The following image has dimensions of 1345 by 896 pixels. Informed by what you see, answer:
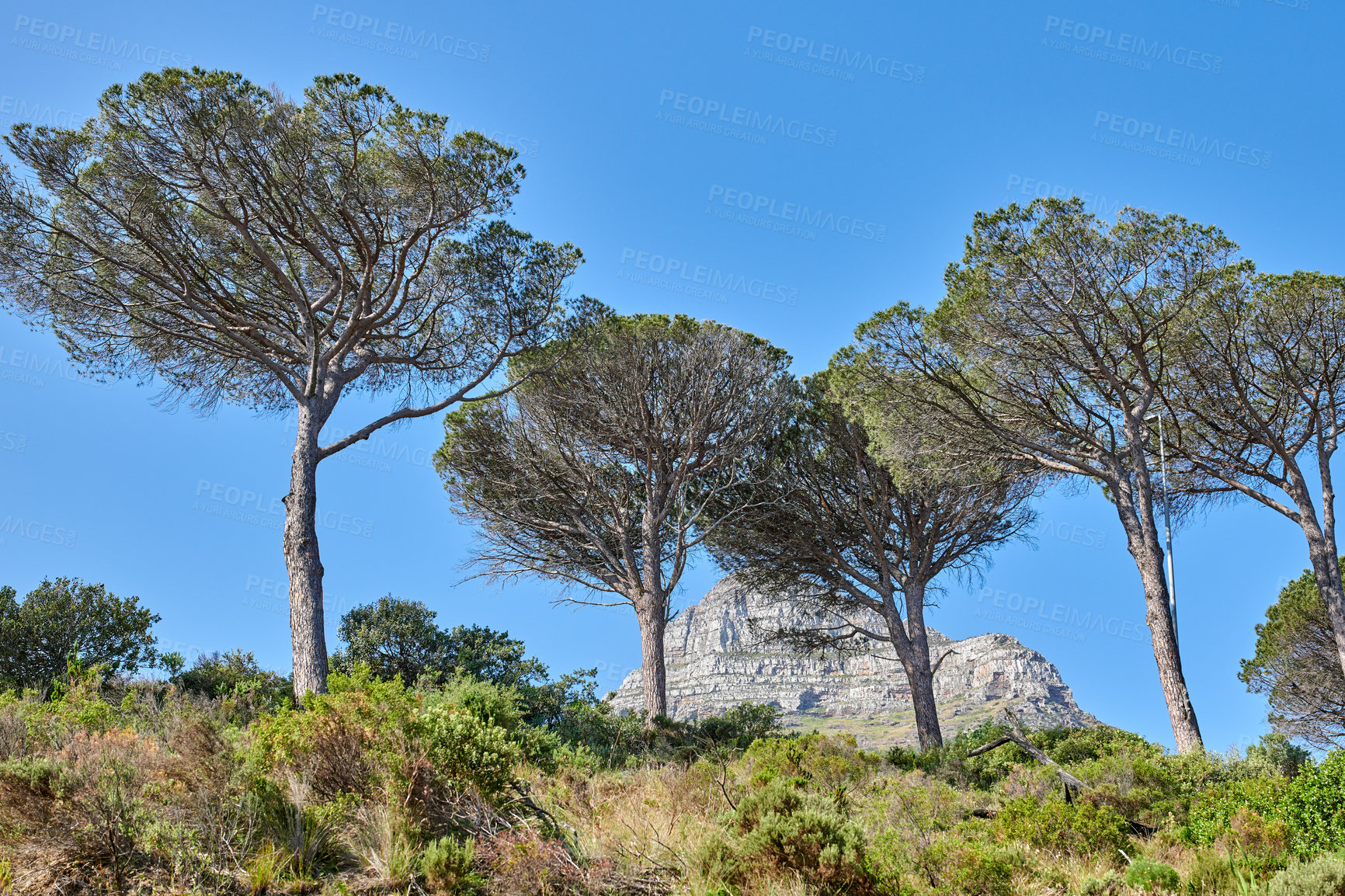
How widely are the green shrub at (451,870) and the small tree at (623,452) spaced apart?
9712 millimetres

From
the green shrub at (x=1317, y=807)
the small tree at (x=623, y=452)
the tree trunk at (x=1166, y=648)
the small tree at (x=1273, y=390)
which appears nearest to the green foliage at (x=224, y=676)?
the small tree at (x=623, y=452)

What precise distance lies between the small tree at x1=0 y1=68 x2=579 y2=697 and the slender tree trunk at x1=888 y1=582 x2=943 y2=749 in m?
9.65

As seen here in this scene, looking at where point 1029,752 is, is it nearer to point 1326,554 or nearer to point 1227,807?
point 1227,807

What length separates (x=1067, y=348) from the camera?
42.1ft

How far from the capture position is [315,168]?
10.4 m

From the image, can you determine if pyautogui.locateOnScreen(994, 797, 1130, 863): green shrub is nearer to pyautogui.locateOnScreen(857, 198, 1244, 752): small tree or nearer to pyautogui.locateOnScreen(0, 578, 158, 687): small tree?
pyautogui.locateOnScreen(857, 198, 1244, 752): small tree

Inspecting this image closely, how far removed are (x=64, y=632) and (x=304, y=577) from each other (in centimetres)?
915

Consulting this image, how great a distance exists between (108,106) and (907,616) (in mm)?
15943

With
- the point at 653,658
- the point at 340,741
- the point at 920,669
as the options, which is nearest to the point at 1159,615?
the point at 920,669

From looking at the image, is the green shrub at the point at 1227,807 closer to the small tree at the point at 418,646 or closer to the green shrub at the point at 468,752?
the green shrub at the point at 468,752

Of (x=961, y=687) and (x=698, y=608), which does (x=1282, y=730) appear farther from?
(x=698, y=608)

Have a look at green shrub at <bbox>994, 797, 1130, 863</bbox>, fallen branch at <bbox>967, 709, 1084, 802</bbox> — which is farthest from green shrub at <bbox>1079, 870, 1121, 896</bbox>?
fallen branch at <bbox>967, 709, 1084, 802</bbox>

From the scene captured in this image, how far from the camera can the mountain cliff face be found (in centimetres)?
5406

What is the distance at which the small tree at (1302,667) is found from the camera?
17.8 m
